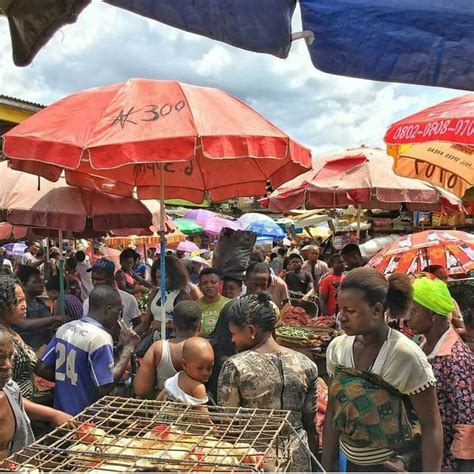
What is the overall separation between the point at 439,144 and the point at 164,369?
3508 mm

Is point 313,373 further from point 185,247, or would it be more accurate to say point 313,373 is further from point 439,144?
point 185,247

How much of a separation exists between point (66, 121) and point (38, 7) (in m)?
1.63

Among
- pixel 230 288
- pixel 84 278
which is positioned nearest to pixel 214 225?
pixel 84 278

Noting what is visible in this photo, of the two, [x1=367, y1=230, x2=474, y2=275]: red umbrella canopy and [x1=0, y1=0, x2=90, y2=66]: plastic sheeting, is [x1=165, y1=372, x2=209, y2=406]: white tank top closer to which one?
[x1=0, y1=0, x2=90, y2=66]: plastic sheeting

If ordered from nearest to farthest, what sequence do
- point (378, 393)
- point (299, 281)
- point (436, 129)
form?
point (378, 393) < point (436, 129) < point (299, 281)

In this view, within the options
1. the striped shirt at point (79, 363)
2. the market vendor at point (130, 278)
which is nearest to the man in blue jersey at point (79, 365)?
the striped shirt at point (79, 363)

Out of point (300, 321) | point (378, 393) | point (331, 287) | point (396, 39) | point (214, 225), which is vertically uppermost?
point (396, 39)

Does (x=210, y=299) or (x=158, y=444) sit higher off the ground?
(x=158, y=444)

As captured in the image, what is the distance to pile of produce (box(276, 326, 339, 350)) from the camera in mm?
4703

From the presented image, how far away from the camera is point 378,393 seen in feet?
8.54

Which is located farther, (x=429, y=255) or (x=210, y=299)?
(x=429, y=255)

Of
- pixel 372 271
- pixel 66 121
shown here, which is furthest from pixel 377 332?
pixel 66 121

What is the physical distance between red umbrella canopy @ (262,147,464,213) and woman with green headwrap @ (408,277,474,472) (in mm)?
3787

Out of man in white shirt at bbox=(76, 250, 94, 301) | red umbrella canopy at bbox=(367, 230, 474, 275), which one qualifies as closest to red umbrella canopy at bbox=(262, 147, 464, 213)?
red umbrella canopy at bbox=(367, 230, 474, 275)
